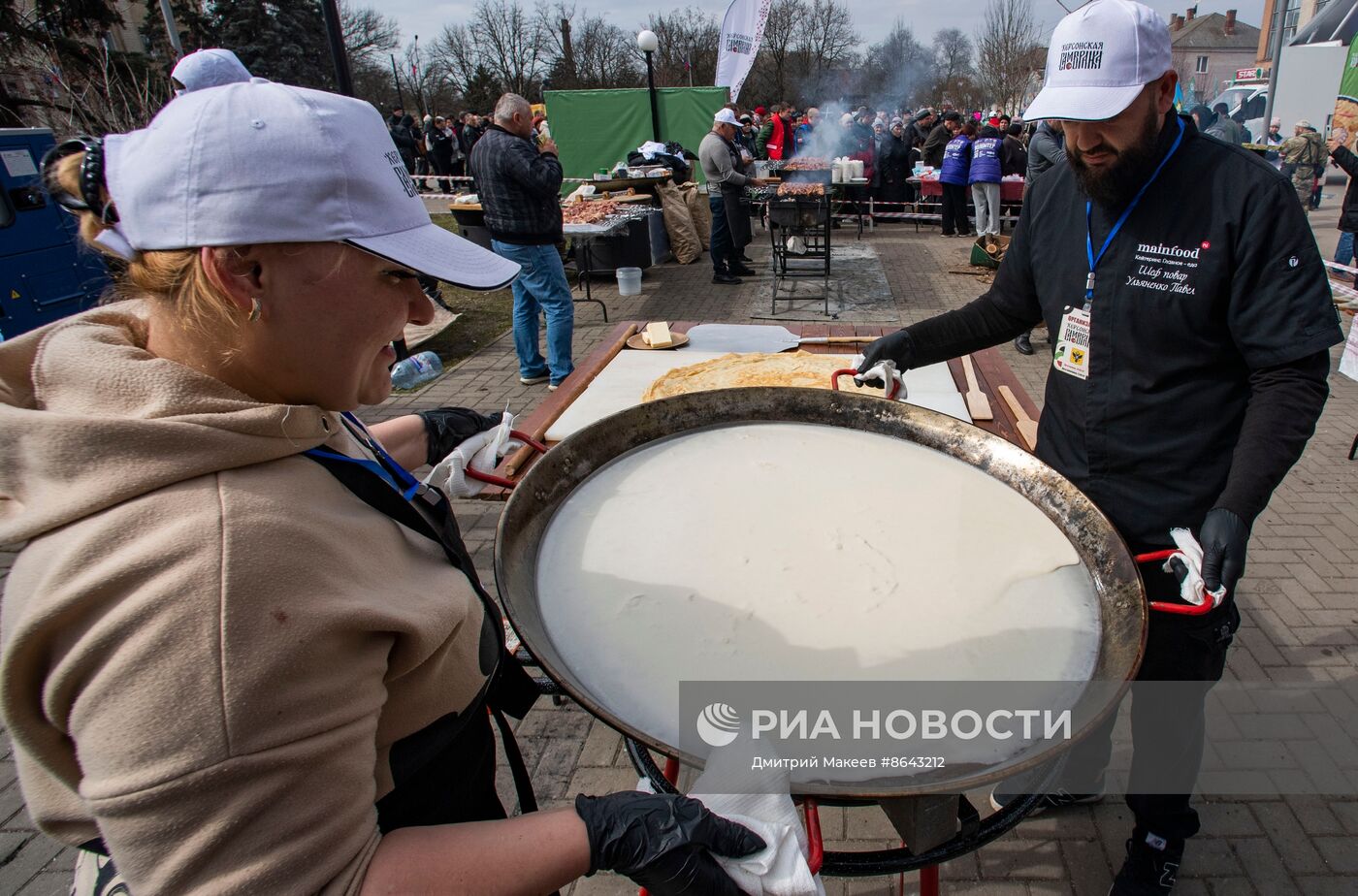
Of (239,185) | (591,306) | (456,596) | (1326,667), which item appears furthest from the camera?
(591,306)

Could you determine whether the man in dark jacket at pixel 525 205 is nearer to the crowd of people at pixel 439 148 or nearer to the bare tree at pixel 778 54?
the crowd of people at pixel 439 148

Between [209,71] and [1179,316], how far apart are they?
1.96 m

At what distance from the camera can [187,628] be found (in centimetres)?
69

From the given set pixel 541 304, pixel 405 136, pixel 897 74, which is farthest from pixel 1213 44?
pixel 541 304

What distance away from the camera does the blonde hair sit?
0.84 m

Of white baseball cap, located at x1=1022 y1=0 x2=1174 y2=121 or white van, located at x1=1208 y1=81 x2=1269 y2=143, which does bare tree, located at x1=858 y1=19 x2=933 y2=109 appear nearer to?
white van, located at x1=1208 y1=81 x2=1269 y2=143

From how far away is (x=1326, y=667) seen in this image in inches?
112

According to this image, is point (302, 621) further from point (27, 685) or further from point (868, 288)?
point (868, 288)

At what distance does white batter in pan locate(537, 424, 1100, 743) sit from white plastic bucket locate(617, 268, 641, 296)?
21.7 ft

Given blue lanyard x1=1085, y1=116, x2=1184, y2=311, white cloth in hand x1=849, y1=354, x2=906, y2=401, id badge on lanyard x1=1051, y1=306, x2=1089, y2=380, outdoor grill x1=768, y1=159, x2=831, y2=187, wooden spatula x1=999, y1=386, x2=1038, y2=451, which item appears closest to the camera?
blue lanyard x1=1085, y1=116, x2=1184, y2=311

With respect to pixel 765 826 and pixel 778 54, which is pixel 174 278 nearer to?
pixel 765 826

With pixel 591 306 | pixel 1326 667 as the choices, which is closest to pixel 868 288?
pixel 591 306

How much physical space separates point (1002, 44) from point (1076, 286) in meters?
35.8

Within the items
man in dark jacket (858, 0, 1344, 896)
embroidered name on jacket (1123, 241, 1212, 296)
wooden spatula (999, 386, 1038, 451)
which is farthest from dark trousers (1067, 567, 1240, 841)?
wooden spatula (999, 386, 1038, 451)
